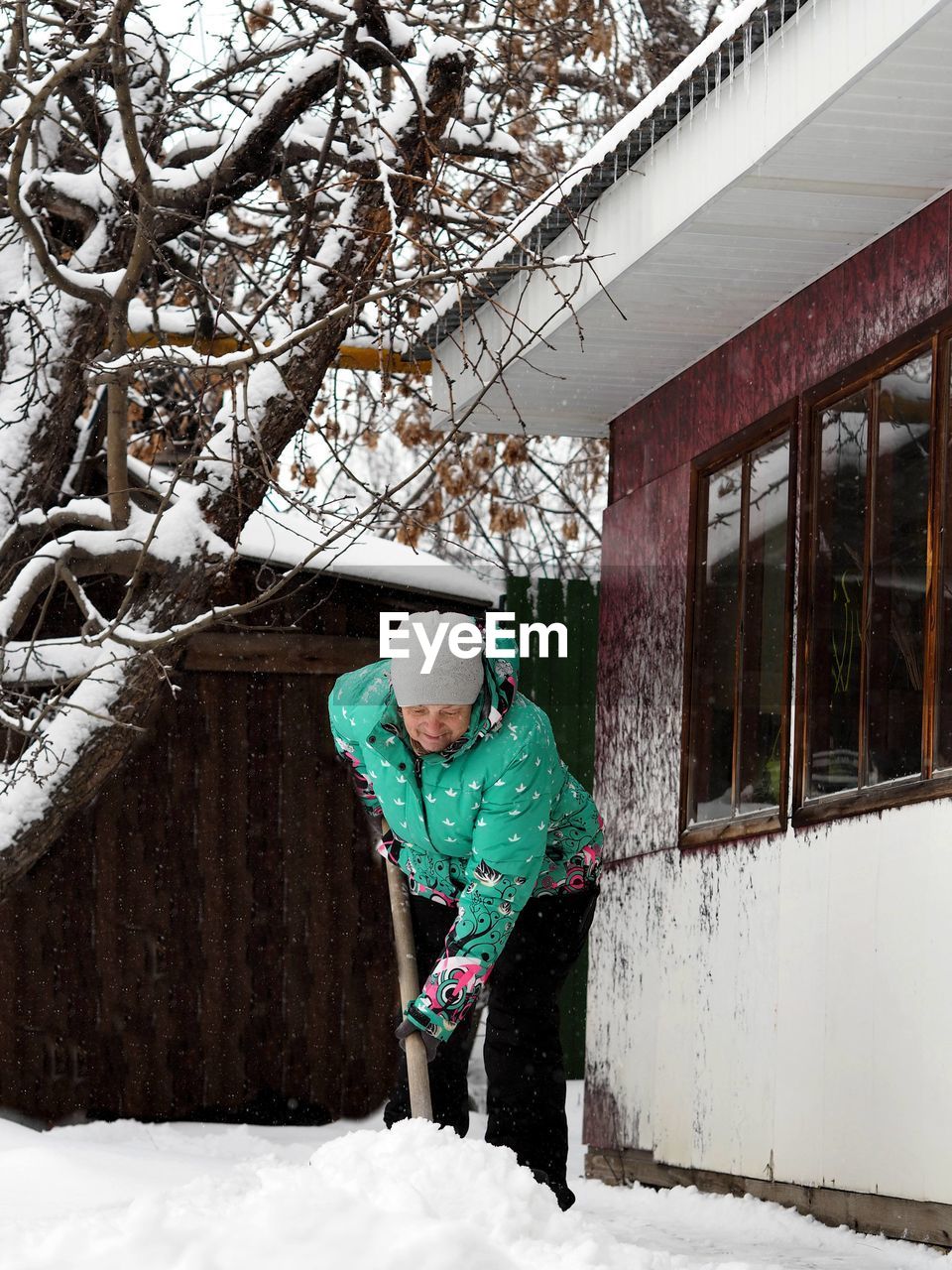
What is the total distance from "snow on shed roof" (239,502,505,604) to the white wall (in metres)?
1.69

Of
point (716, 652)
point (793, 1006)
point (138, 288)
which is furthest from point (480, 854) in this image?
point (138, 288)

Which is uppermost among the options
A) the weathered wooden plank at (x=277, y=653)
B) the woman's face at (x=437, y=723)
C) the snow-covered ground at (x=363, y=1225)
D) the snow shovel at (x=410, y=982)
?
the weathered wooden plank at (x=277, y=653)

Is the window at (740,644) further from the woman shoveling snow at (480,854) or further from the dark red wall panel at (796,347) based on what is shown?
the woman shoveling snow at (480,854)

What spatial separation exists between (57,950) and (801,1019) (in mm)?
3372

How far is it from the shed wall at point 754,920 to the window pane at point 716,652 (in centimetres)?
11

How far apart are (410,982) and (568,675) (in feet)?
13.1

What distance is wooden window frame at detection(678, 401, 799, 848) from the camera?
5.00 meters

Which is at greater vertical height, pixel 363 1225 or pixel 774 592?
pixel 774 592

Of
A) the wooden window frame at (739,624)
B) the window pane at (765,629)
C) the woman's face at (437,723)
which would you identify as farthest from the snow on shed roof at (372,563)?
the woman's face at (437,723)

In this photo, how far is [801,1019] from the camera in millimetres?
4688

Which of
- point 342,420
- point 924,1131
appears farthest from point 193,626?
point 342,420

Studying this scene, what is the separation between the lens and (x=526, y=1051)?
4.06 meters

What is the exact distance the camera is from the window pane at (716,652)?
18.0 feet

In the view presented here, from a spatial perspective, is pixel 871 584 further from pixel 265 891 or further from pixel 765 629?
pixel 265 891
